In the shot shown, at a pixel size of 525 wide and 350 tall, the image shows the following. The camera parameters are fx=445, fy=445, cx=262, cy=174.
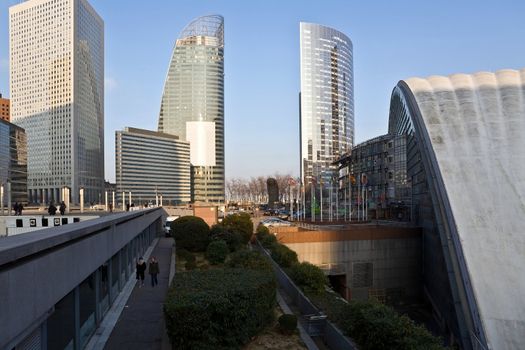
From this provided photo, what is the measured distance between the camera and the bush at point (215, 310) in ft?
32.6

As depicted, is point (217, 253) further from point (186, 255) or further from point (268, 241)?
point (268, 241)

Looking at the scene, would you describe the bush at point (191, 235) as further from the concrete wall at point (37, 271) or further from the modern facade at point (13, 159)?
the modern facade at point (13, 159)

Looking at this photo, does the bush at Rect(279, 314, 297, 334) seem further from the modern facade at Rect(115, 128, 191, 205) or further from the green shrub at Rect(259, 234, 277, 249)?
the modern facade at Rect(115, 128, 191, 205)

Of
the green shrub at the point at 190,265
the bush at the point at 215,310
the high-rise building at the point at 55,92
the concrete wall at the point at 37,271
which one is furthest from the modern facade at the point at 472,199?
the high-rise building at the point at 55,92

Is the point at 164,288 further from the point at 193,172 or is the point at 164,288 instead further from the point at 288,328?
the point at 193,172

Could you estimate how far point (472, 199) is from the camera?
82.1 feet

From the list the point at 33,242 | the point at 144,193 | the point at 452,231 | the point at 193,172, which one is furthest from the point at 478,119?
the point at 193,172

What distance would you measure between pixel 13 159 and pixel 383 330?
15199 cm

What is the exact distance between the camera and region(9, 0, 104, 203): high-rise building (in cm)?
16950

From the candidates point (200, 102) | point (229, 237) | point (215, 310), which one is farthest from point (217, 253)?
point (200, 102)

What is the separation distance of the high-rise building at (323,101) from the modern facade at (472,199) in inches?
5260

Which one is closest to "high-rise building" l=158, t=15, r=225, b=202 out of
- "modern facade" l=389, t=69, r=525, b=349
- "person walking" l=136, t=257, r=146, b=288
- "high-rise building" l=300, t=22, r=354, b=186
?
"high-rise building" l=300, t=22, r=354, b=186

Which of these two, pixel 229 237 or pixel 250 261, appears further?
pixel 229 237

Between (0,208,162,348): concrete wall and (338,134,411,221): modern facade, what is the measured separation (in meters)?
36.4
